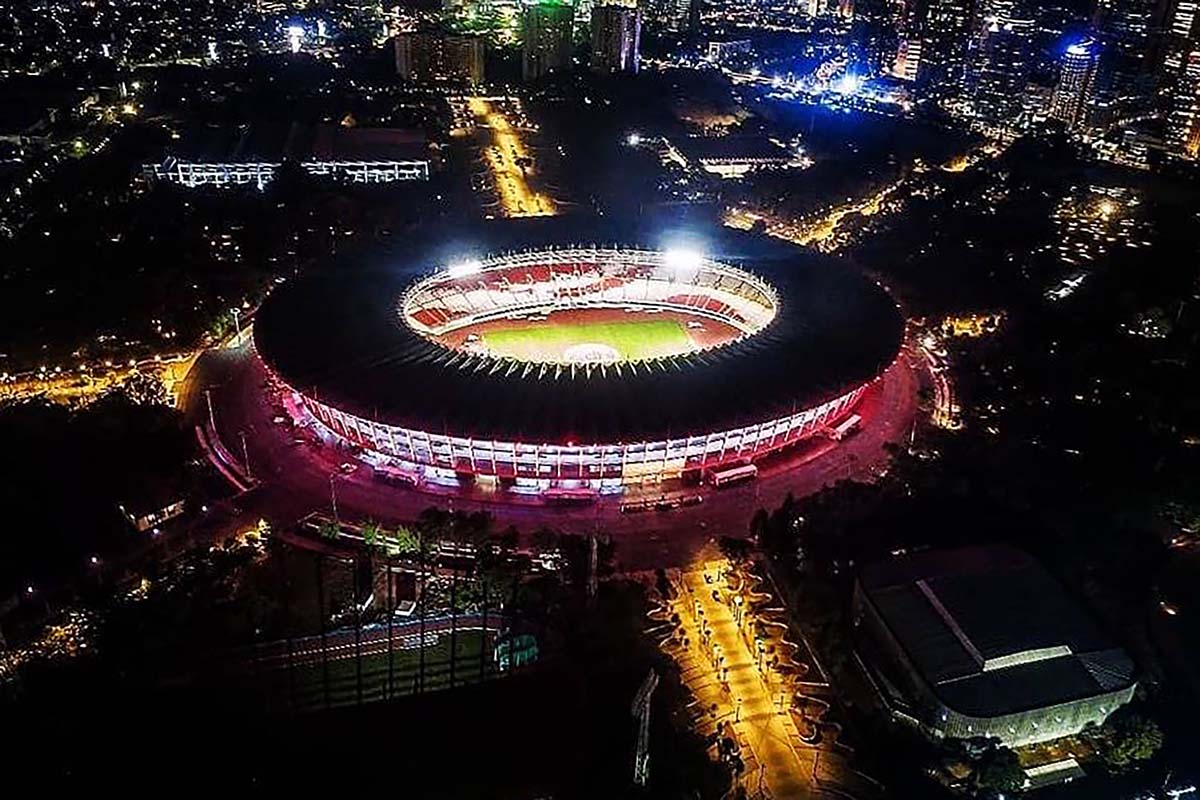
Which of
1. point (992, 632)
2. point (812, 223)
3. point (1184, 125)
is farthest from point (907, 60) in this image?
point (992, 632)

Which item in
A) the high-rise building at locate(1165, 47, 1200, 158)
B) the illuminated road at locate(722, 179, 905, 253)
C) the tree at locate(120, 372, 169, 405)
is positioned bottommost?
the tree at locate(120, 372, 169, 405)

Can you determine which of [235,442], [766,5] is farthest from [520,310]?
[766,5]

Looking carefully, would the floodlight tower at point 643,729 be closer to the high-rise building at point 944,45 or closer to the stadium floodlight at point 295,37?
the high-rise building at point 944,45

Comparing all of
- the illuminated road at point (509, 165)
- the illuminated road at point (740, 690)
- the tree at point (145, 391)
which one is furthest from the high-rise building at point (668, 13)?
the illuminated road at point (740, 690)

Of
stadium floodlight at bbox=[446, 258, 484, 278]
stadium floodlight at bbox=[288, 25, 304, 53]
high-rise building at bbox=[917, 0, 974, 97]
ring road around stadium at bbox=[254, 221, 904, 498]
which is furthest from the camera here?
stadium floodlight at bbox=[288, 25, 304, 53]

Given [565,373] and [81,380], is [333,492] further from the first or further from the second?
[81,380]

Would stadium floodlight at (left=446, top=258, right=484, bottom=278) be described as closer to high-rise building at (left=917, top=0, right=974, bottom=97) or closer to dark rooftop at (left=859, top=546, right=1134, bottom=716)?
dark rooftop at (left=859, top=546, right=1134, bottom=716)

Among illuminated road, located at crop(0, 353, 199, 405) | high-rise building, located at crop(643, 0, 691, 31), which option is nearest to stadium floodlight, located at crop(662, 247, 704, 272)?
illuminated road, located at crop(0, 353, 199, 405)
